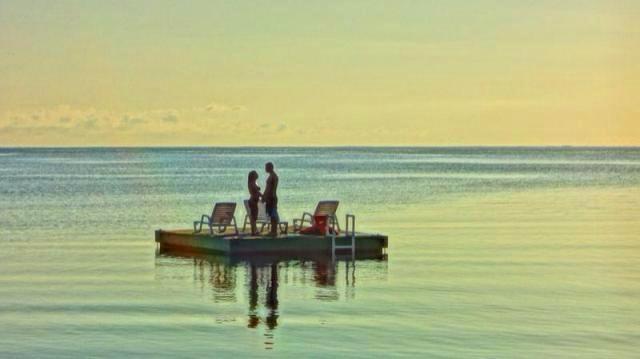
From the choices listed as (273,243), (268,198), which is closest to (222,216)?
(268,198)

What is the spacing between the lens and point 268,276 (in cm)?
3284

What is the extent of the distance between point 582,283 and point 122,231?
21312 millimetres

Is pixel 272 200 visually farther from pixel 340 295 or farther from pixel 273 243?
pixel 340 295

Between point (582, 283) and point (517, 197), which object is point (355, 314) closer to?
point (582, 283)

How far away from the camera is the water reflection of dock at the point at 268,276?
92.7 feet

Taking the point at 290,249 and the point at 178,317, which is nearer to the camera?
the point at 178,317

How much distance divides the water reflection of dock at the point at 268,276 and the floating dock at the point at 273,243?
1.01 ft

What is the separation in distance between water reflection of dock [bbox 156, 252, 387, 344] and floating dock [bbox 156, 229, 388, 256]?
309 millimetres

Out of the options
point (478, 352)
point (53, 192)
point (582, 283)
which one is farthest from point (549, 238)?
point (53, 192)

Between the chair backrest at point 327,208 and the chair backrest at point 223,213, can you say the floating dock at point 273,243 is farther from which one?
the chair backrest at point 327,208

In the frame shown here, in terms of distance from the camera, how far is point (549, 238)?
45000 mm

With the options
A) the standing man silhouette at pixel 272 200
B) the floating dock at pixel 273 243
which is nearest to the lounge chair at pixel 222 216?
the floating dock at pixel 273 243

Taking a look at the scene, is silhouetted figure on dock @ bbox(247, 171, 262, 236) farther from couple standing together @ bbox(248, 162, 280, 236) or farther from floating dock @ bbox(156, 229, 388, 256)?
floating dock @ bbox(156, 229, 388, 256)

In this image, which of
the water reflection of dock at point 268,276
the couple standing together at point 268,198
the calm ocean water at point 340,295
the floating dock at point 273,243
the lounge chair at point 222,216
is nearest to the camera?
the calm ocean water at point 340,295
